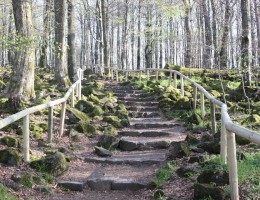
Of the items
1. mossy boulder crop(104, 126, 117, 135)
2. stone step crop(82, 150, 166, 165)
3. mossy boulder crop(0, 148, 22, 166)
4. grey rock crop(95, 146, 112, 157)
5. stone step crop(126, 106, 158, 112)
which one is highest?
stone step crop(126, 106, 158, 112)

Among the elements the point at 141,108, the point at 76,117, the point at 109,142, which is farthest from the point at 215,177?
the point at 141,108

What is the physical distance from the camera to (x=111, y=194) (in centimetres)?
587

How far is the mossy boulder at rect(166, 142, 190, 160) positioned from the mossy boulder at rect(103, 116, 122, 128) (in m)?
3.53

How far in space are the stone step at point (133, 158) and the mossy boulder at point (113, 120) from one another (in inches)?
92.5

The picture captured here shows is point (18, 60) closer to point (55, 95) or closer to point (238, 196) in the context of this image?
point (55, 95)

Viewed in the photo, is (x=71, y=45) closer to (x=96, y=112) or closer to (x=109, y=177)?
(x=96, y=112)

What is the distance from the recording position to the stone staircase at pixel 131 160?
6.07 metres

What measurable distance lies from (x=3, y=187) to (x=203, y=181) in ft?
9.06

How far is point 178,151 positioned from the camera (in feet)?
22.3

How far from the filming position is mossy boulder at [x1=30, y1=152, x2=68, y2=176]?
6.03 meters

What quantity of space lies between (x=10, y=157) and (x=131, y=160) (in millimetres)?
2491

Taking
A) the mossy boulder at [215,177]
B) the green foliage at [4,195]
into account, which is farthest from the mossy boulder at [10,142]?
the mossy boulder at [215,177]

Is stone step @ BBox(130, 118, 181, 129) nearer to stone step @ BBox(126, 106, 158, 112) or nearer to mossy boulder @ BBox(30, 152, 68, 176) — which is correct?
stone step @ BBox(126, 106, 158, 112)

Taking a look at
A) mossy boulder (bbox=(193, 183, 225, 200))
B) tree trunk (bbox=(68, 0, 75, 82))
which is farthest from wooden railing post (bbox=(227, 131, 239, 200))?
tree trunk (bbox=(68, 0, 75, 82))
